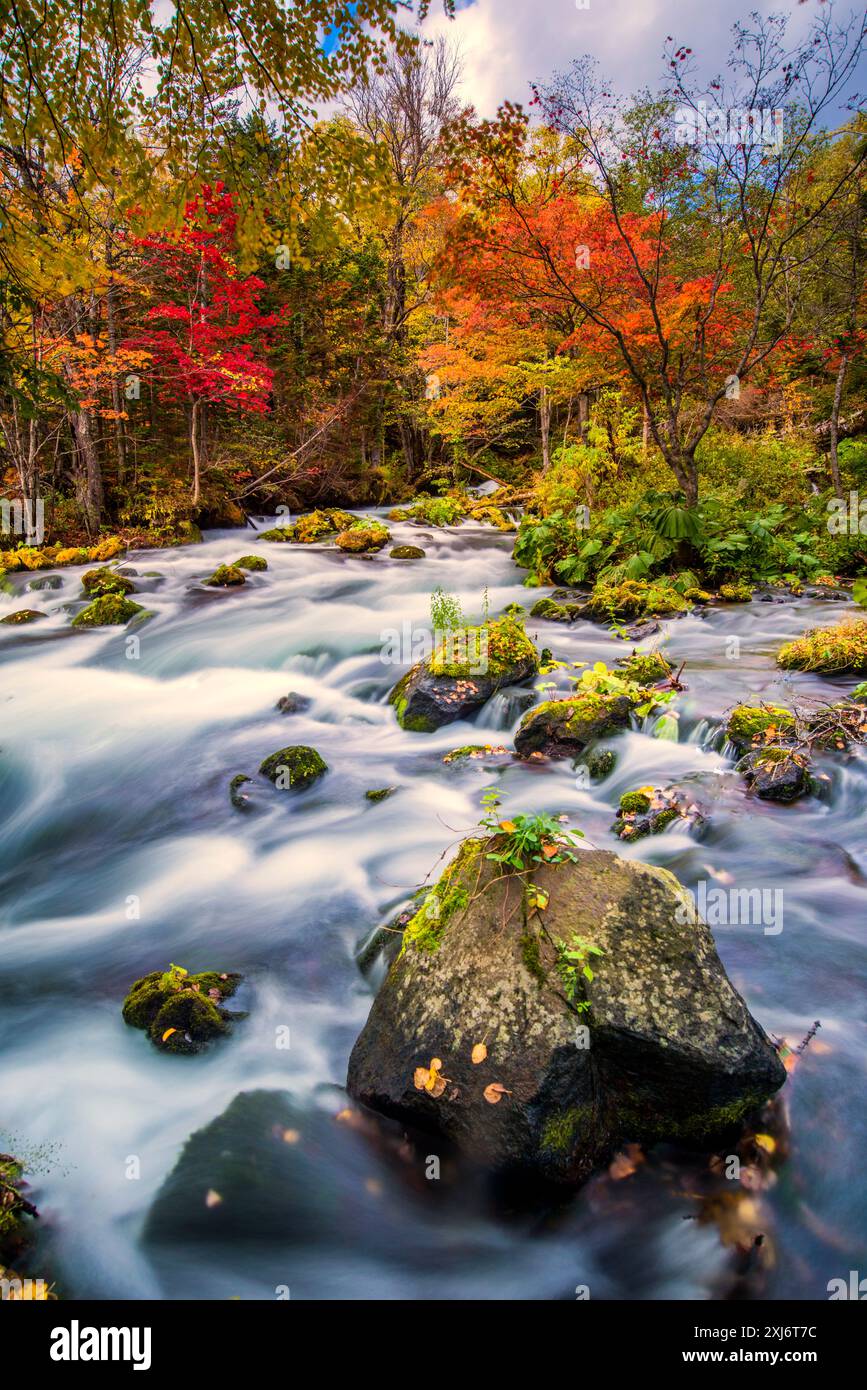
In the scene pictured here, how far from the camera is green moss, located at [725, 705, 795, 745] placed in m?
6.19

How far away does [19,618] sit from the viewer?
11914 mm

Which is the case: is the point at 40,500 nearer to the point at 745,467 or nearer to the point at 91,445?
the point at 91,445

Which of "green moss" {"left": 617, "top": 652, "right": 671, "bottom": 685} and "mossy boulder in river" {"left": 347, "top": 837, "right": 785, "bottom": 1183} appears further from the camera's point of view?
"green moss" {"left": 617, "top": 652, "right": 671, "bottom": 685}

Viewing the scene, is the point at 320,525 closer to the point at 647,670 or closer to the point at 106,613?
the point at 106,613

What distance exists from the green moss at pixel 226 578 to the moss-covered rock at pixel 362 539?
3305mm

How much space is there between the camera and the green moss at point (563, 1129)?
276 cm

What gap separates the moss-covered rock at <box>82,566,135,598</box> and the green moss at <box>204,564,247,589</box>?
1571 mm

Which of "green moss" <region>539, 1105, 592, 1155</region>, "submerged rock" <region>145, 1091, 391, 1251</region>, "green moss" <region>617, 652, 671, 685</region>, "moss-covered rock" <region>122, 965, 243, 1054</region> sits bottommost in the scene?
"submerged rock" <region>145, 1091, 391, 1251</region>

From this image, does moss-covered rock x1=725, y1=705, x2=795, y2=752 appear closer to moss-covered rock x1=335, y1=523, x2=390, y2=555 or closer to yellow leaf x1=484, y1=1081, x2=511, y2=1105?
yellow leaf x1=484, y1=1081, x2=511, y2=1105

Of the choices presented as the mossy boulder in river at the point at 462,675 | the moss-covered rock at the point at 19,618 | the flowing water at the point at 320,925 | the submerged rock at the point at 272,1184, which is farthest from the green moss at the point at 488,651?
the moss-covered rock at the point at 19,618

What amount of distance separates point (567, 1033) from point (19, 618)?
12.4 meters

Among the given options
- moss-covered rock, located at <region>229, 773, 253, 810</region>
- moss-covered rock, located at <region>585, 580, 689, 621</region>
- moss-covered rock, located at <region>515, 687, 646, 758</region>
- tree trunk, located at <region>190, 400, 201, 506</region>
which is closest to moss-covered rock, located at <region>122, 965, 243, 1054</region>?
moss-covered rock, located at <region>229, 773, 253, 810</region>

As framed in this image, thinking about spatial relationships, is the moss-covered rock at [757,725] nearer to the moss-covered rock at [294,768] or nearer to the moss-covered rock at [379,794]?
the moss-covered rock at [379,794]
